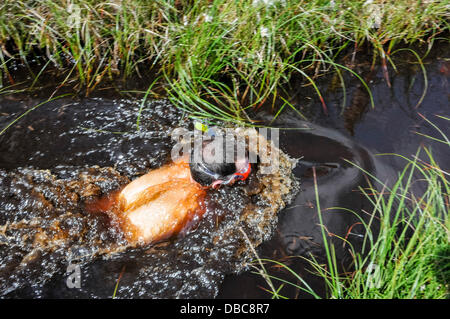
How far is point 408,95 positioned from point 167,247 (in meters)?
2.54

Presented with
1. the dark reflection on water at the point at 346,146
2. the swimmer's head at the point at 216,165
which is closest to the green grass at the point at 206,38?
the dark reflection on water at the point at 346,146

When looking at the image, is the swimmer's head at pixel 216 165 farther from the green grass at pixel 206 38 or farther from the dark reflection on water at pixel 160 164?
the green grass at pixel 206 38

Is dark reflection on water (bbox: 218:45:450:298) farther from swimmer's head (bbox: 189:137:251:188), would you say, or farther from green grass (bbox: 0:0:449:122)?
swimmer's head (bbox: 189:137:251:188)

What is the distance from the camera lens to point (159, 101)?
342 cm

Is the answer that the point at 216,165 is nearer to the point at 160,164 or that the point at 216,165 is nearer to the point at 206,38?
the point at 160,164

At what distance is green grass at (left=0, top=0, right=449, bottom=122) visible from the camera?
130 inches

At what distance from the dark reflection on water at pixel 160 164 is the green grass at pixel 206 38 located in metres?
0.31

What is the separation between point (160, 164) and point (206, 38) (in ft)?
3.79

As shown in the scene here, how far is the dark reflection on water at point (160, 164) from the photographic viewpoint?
7.52ft

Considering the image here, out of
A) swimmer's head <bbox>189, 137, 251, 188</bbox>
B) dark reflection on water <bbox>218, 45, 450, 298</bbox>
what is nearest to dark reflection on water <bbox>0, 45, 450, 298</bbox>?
dark reflection on water <bbox>218, 45, 450, 298</bbox>

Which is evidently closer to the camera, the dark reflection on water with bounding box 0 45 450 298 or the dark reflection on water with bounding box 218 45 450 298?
the dark reflection on water with bounding box 0 45 450 298

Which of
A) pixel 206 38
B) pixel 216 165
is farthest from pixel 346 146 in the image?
pixel 206 38

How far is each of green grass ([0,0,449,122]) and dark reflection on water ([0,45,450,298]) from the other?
0.31 m
